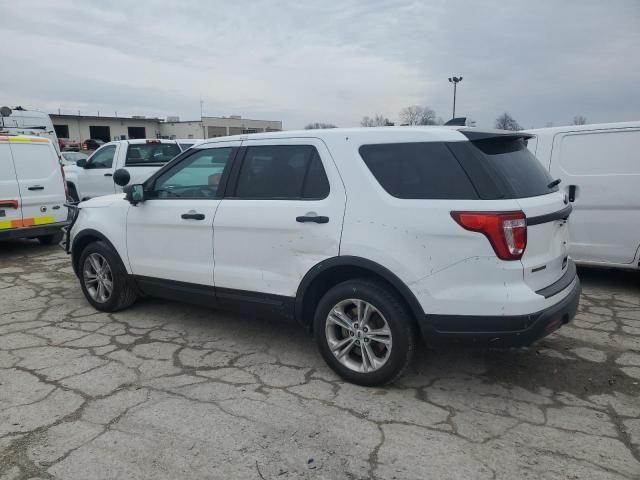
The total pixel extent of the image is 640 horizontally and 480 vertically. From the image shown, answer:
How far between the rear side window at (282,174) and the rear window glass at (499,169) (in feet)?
3.24

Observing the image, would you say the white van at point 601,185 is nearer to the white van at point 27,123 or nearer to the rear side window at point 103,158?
the rear side window at point 103,158

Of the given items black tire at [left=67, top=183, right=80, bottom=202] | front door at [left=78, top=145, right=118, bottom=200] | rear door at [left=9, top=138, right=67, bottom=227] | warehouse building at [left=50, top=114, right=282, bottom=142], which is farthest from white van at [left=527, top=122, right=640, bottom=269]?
warehouse building at [left=50, top=114, right=282, bottom=142]

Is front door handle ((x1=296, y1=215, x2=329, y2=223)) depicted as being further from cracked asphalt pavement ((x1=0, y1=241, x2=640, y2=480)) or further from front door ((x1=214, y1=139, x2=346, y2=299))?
cracked asphalt pavement ((x1=0, y1=241, x2=640, y2=480))

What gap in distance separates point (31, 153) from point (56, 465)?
260 inches

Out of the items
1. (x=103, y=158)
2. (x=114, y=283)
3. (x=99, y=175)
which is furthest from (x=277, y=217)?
(x=103, y=158)

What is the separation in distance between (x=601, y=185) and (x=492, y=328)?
343 cm

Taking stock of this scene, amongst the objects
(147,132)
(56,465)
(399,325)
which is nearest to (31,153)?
(56,465)

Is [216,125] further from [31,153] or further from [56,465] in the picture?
[56,465]

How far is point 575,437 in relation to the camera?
2840mm

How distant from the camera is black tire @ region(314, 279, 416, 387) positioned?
3.21 meters

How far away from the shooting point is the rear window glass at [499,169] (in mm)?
2994

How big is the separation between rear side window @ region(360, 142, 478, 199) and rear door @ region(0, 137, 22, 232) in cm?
632

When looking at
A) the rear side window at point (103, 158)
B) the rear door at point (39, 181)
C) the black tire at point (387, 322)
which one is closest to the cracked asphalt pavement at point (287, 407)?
the black tire at point (387, 322)

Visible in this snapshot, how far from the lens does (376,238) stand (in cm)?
323
